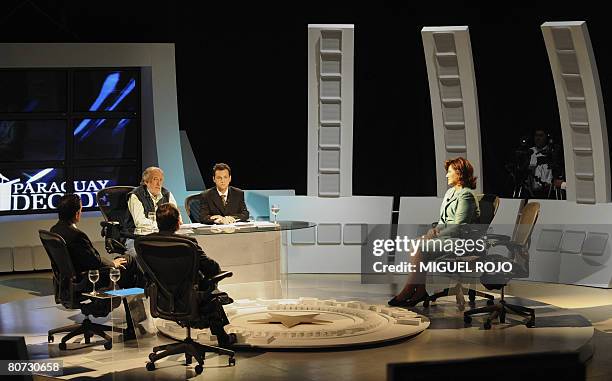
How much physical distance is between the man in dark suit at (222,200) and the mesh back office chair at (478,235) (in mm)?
1765

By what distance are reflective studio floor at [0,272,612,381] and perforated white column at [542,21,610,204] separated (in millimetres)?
1020

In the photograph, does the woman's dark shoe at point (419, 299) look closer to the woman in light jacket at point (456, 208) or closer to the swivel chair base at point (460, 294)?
the swivel chair base at point (460, 294)

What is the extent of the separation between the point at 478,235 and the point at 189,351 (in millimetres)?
2692

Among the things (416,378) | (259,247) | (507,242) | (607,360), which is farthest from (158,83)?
(416,378)

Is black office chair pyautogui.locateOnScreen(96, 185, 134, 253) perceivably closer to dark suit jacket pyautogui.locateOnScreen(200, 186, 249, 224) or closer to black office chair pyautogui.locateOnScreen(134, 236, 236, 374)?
dark suit jacket pyautogui.locateOnScreen(200, 186, 249, 224)

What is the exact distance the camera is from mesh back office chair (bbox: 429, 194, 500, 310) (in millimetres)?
7648

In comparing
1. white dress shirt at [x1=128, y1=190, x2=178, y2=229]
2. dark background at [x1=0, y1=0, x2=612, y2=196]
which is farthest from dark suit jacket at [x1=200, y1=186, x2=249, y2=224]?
dark background at [x1=0, y1=0, x2=612, y2=196]

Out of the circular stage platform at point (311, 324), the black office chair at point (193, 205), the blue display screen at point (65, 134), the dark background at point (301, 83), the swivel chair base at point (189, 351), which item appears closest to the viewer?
the swivel chair base at point (189, 351)

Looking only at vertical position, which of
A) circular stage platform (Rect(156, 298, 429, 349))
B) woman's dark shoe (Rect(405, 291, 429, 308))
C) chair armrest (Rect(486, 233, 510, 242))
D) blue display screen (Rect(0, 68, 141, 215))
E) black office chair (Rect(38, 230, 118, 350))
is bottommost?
circular stage platform (Rect(156, 298, 429, 349))

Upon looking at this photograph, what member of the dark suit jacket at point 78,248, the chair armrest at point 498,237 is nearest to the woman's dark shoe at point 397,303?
the chair armrest at point 498,237

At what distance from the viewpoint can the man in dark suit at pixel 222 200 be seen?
8219 millimetres

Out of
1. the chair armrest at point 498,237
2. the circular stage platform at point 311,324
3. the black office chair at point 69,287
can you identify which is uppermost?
the chair armrest at point 498,237

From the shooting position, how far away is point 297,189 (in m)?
12.4

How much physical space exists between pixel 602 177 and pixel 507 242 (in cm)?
200
